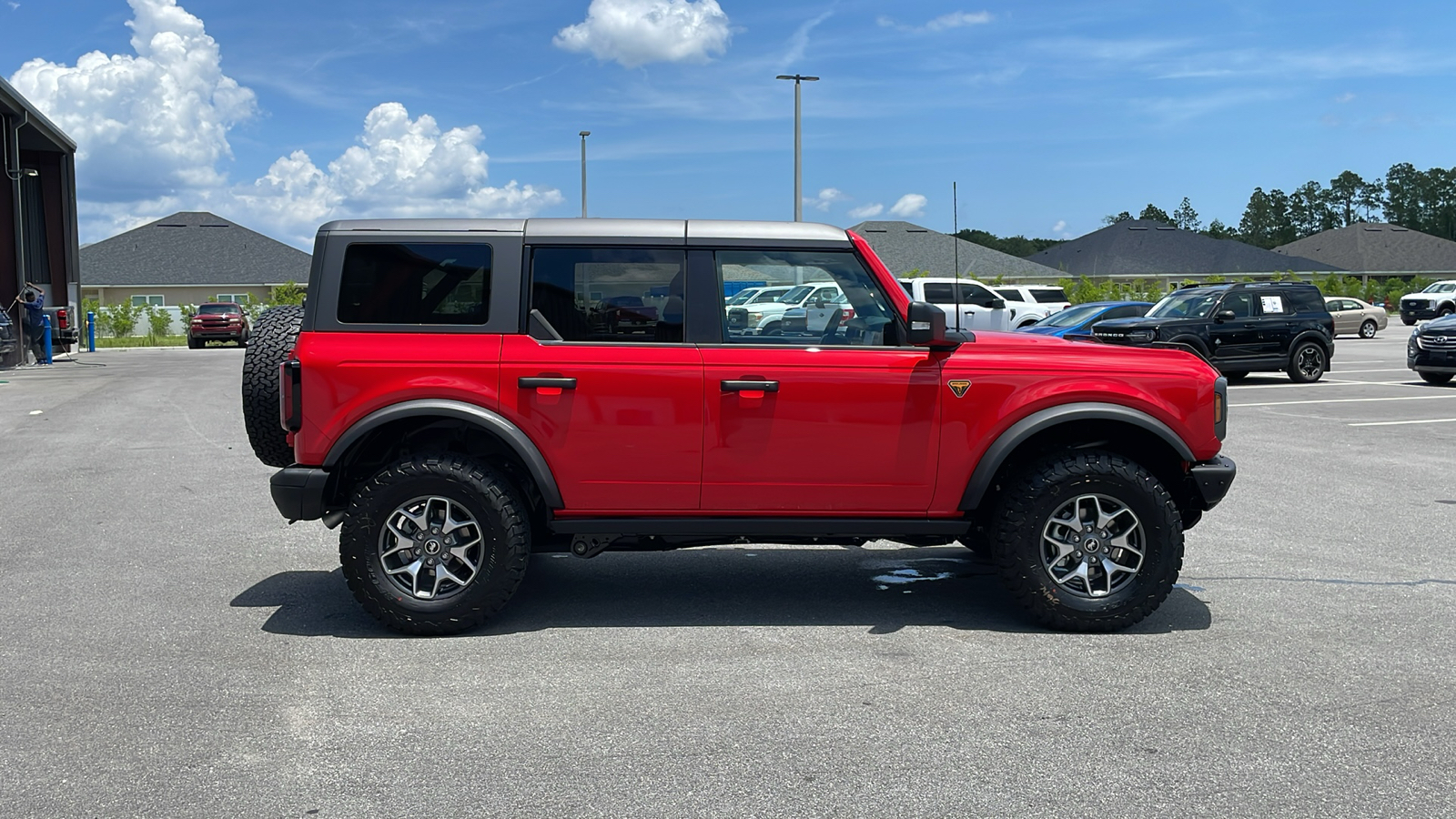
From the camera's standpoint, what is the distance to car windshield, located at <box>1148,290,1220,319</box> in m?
20.9

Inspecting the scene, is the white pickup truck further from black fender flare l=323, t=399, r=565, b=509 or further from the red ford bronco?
black fender flare l=323, t=399, r=565, b=509

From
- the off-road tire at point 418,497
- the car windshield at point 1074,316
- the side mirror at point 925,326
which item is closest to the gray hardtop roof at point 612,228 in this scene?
the side mirror at point 925,326

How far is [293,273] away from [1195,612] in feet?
194

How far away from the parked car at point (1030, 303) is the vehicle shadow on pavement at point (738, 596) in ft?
83.2

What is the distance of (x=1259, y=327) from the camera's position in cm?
2098

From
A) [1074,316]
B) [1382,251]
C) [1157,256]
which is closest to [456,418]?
[1074,316]

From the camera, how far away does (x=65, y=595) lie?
21.1 feet

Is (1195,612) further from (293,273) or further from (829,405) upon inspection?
(293,273)

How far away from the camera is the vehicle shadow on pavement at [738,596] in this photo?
5973 mm

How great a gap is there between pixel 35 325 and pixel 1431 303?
159 ft

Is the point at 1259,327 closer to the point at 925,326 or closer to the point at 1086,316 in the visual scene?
the point at 1086,316

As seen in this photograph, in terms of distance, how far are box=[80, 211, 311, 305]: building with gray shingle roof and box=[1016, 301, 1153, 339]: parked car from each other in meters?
41.7

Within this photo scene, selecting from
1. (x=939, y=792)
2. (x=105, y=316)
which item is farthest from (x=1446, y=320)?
(x=105, y=316)

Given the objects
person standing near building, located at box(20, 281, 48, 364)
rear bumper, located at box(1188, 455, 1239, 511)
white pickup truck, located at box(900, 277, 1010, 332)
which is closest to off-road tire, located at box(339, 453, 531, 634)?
rear bumper, located at box(1188, 455, 1239, 511)
